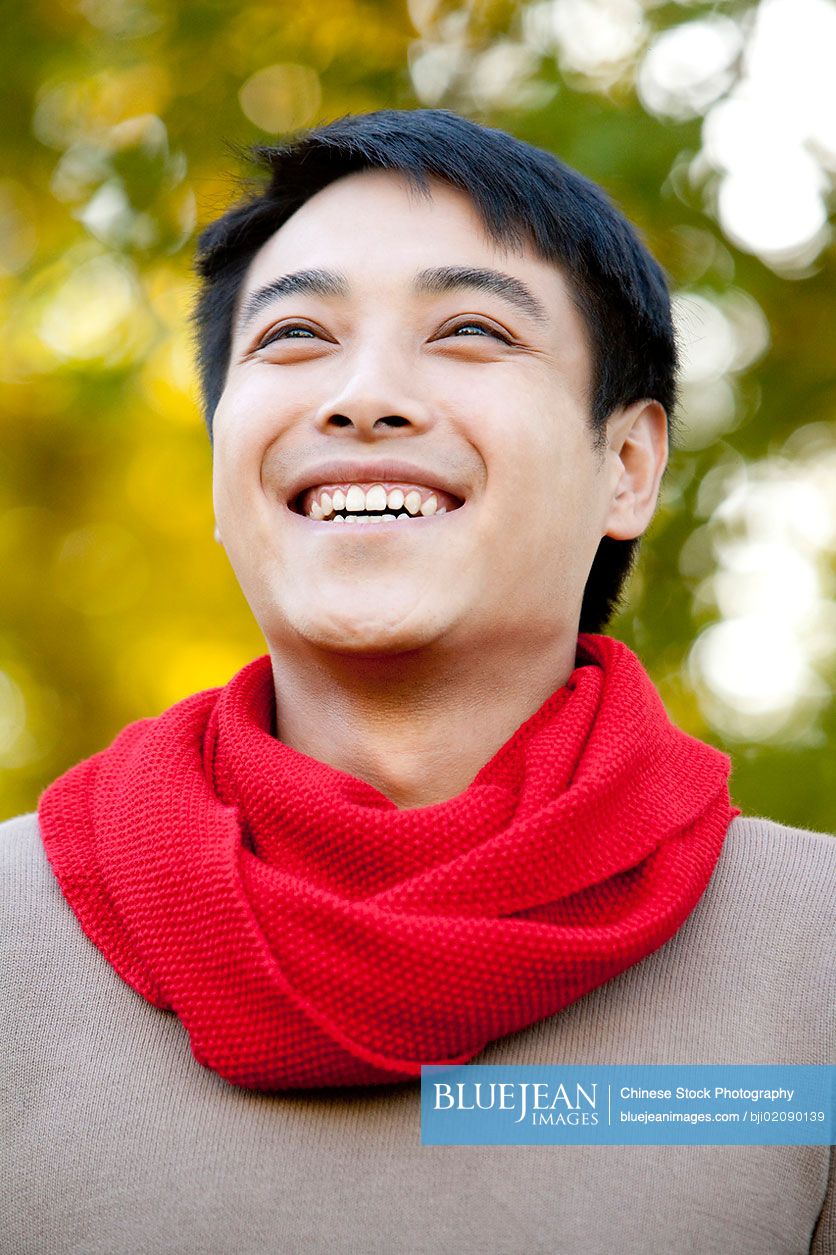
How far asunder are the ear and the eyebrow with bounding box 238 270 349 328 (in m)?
0.57

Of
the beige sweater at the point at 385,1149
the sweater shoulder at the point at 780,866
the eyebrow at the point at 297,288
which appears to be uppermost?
the eyebrow at the point at 297,288

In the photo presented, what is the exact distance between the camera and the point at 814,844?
215 cm

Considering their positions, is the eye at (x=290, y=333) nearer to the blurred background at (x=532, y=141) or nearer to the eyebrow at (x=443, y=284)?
the eyebrow at (x=443, y=284)

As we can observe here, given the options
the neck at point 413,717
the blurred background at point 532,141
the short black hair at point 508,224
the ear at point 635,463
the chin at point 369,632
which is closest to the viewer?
the chin at point 369,632

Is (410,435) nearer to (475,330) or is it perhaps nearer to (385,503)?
(385,503)

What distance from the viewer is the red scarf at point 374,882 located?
173 cm

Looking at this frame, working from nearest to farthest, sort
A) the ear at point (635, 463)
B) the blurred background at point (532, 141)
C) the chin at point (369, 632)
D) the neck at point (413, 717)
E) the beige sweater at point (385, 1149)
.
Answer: the beige sweater at point (385, 1149) < the chin at point (369, 632) < the neck at point (413, 717) < the ear at point (635, 463) < the blurred background at point (532, 141)

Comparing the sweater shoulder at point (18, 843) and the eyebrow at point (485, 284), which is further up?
the eyebrow at point (485, 284)

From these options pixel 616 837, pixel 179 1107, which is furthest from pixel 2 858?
pixel 616 837

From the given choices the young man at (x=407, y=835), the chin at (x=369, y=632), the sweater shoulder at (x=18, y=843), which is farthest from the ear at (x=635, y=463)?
the sweater shoulder at (x=18, y=843)

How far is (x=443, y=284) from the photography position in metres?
2.14

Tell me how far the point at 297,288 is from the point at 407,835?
98 cm

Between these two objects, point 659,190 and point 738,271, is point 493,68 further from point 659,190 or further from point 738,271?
point 738,271

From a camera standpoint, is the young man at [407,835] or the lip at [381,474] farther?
the lip at [381,474]
